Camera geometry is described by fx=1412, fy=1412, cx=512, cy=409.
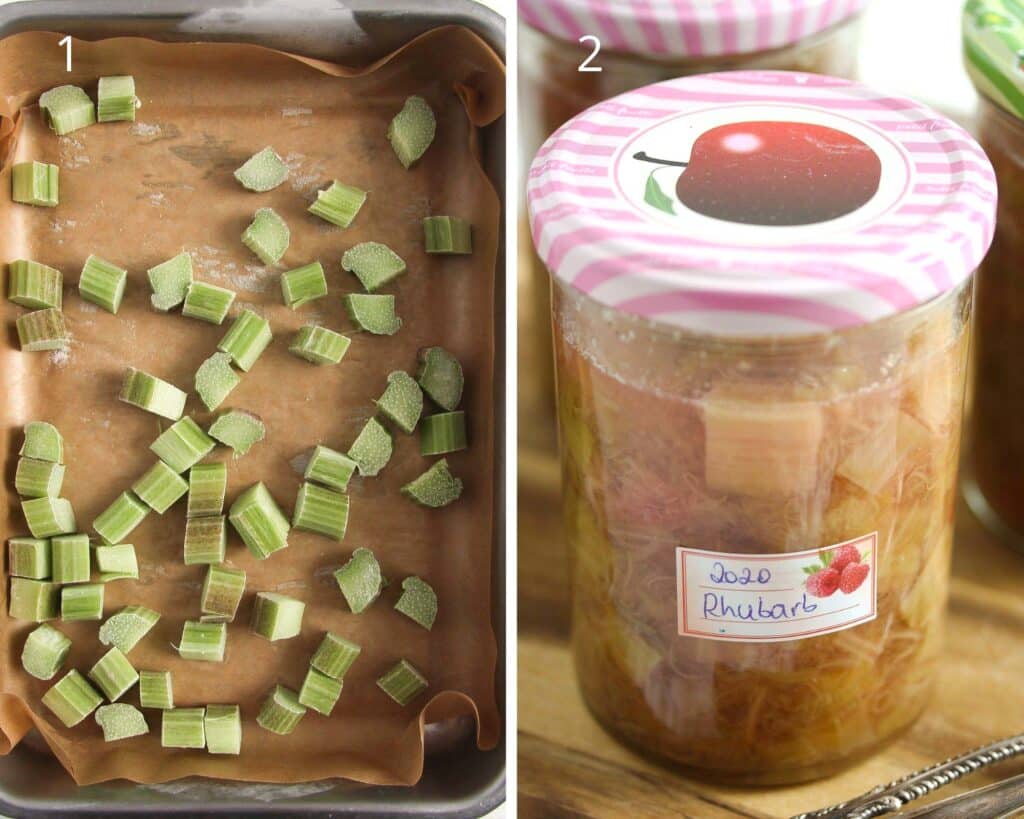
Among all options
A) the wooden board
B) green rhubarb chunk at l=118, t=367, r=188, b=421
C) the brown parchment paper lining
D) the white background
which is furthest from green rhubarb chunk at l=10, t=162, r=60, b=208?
the white background

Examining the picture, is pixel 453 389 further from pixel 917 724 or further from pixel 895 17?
pixel 895 17

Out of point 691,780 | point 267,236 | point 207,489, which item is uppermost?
point 267,236

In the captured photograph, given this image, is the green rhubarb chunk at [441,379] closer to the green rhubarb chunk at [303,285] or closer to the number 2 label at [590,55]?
the green rhubarb chunk at [303,285]

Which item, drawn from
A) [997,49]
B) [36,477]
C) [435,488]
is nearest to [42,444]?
[36,477]

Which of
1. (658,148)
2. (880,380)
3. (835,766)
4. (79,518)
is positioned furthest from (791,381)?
(79,518)

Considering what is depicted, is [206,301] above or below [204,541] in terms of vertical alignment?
above

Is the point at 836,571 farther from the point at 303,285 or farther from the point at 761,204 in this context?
the point at 303,285

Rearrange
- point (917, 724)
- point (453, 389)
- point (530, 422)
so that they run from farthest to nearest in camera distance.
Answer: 1. point (530, 422)
2. point (917, 724)
3. point (453, 389)
